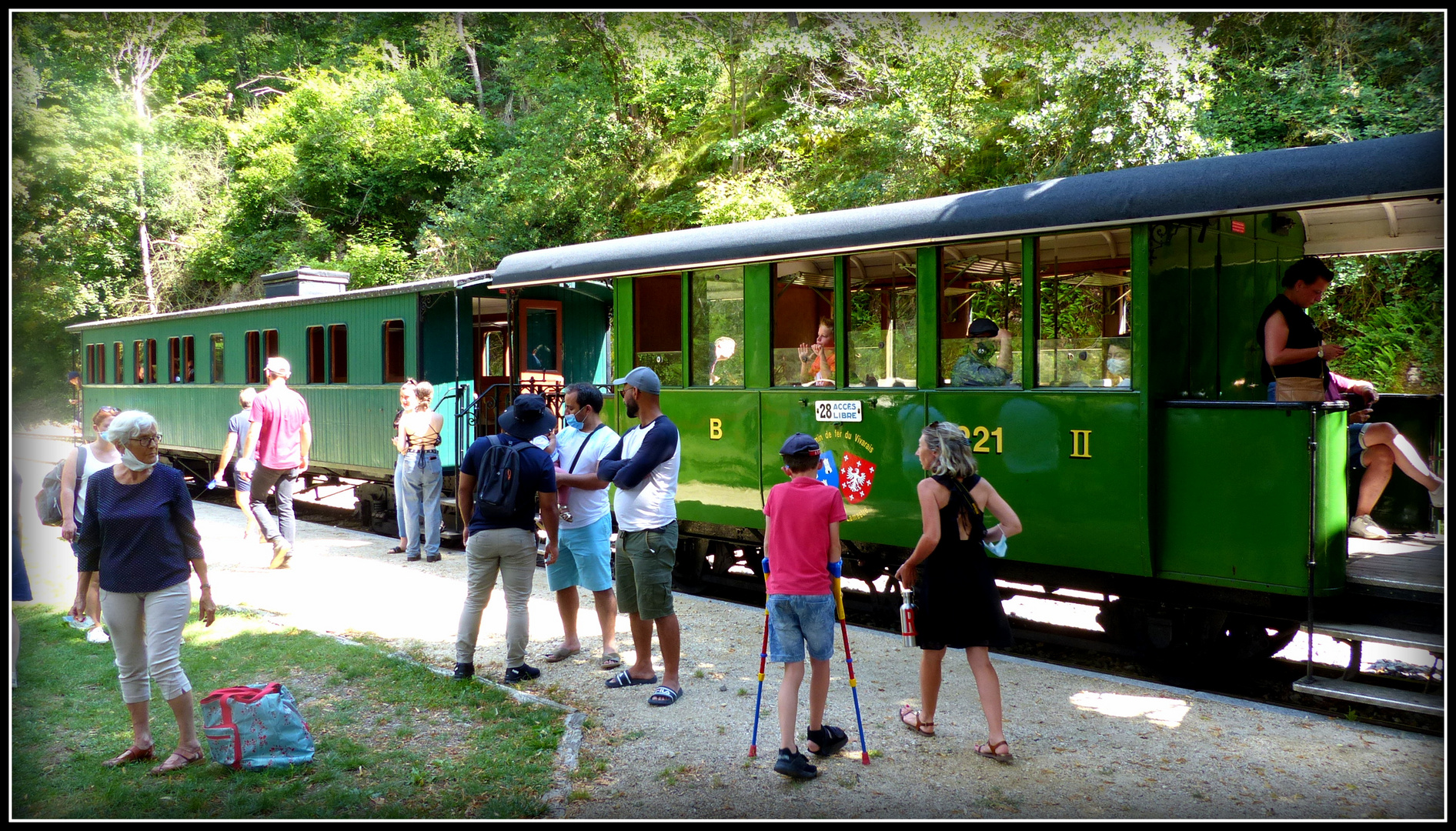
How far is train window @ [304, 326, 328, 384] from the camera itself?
47.4 feet

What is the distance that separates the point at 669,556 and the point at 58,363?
2080 centimetres

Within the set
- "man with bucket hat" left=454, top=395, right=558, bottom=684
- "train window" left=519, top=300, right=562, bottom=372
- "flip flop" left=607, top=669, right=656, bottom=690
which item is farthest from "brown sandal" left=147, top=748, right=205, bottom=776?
"train window" left=519, top=300, right=562, bottom=372

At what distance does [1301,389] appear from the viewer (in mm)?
5902

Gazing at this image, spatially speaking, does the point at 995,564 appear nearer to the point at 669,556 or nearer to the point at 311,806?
the point at 669,556

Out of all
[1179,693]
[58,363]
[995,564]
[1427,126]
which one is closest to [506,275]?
[995,564]

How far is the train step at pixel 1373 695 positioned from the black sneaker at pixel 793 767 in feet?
8.76

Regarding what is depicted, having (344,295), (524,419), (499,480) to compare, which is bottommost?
(499,480)

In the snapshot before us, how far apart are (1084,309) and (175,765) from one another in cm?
570

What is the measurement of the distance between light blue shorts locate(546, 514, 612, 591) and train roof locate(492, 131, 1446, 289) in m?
2.67

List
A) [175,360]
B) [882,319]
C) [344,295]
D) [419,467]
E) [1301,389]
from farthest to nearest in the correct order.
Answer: [175,360] → [344,295] → [419,467] → [882,319] → [1301,389]

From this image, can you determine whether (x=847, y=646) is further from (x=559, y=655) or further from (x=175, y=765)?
(x=175, y=765)

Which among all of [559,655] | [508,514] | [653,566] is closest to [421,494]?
[559,655]

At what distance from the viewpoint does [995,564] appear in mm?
7148

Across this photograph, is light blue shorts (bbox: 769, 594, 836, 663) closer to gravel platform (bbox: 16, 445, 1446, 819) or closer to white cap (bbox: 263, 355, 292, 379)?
gravel platform (bbox: 16, 445, 1446, 819)
